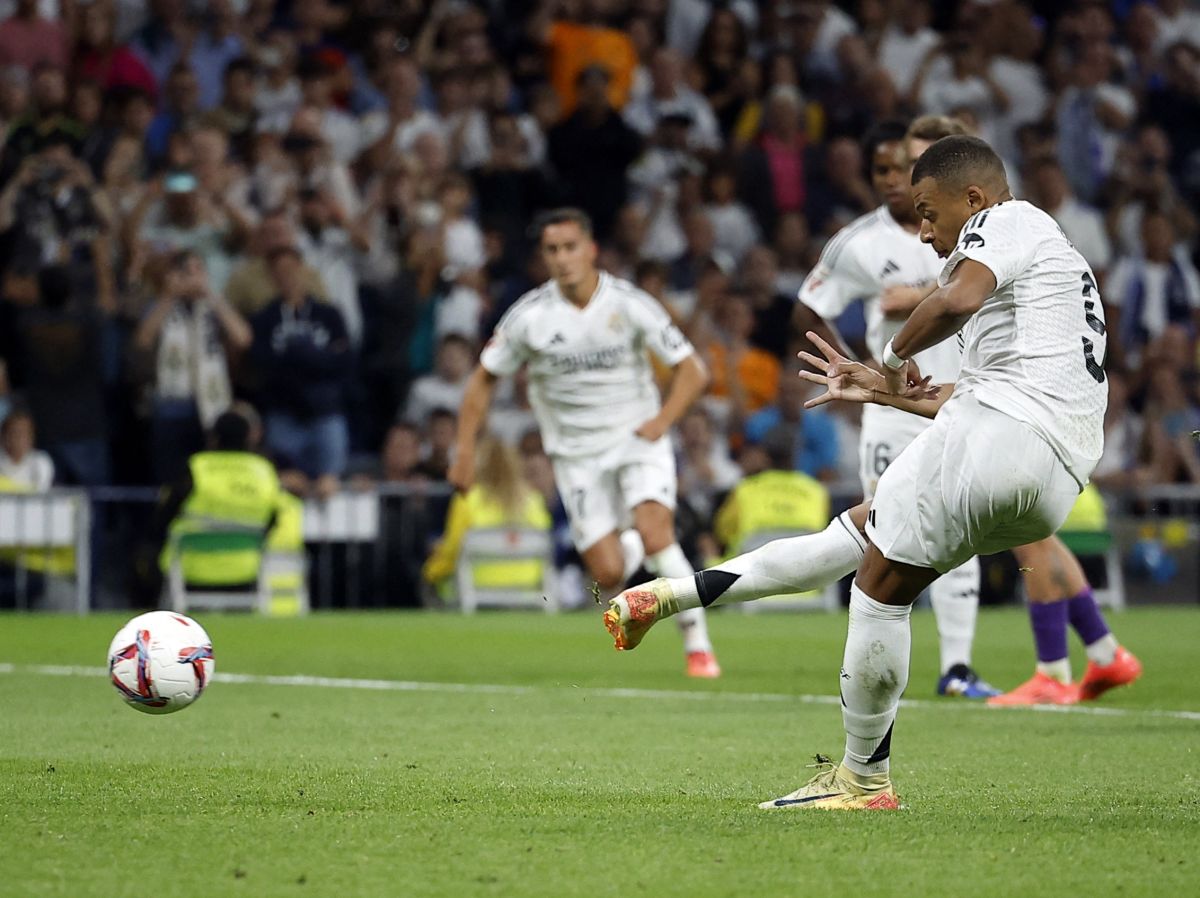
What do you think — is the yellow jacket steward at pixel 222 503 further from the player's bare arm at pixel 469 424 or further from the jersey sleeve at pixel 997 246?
the jersey sleeve at pixel 997 246

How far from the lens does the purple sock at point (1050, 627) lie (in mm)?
10273

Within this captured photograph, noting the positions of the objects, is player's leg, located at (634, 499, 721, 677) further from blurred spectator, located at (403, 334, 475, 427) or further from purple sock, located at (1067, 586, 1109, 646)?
blurred spectator, located at (403, 334, 475, 427)

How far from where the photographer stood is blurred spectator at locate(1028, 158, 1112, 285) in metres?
19.3

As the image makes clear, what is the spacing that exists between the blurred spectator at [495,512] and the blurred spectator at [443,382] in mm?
560

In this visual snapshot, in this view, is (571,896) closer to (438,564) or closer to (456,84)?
(438,564)

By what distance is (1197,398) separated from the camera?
19.8m

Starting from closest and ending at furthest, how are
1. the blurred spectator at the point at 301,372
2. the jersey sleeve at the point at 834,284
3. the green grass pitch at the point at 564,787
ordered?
1. the green grass pitch at the point at 564,787
2. the jersey sleeve at the point at 834,284
3. the blurred spectator at the point at 301,372

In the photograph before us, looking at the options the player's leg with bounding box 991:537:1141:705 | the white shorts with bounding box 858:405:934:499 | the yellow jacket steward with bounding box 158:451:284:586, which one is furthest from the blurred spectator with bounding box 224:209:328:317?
the player's leg with bounding box 991:537:1141:705

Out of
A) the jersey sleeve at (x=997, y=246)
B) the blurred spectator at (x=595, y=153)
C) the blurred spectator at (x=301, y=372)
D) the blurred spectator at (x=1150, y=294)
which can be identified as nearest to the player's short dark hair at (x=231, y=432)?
the blurred spectator at (x=301, y=372)

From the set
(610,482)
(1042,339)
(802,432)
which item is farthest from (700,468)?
(1042,339)

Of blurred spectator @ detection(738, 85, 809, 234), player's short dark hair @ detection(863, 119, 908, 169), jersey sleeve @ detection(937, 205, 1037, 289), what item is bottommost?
jersey sleeve @ detection(937, 205, 1037, 289)

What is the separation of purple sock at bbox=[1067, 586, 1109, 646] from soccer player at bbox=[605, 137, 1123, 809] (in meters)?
4.07

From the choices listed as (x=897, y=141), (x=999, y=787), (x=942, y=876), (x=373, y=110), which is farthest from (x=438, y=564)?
(x=942, y=876)

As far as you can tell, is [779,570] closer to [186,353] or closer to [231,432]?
[231,432]
